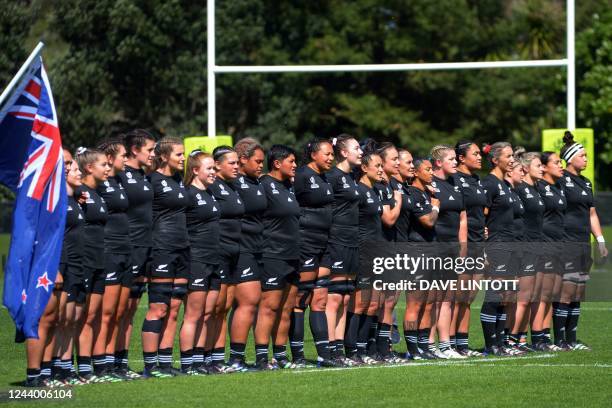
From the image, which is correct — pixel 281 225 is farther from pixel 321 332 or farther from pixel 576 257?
pixel 576 257

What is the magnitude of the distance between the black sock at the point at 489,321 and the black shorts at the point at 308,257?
1939 mm

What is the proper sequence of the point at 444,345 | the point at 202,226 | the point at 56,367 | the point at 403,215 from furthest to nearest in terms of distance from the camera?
the point at 444,345
the point at 403,215
the point at 202,226
the point at 56,367

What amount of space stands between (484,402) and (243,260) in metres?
2.74

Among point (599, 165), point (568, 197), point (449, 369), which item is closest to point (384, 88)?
point (599, 165)

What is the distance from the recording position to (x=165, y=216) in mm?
11844

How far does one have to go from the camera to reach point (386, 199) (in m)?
13.1

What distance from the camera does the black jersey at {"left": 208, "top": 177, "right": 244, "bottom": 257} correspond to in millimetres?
12102

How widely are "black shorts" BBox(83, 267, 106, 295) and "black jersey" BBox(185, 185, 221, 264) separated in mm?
820

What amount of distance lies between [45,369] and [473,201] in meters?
4.52

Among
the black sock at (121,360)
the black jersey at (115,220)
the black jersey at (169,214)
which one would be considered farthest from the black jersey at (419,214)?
the black sock at (121,360)

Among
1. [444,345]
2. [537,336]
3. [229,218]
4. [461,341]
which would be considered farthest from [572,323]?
[229,218]

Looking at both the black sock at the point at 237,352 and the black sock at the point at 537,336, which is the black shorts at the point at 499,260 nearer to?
the black sock at the point at 537,336

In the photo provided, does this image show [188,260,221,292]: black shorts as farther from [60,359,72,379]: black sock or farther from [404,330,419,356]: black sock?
[404,330,419,356]: black sock

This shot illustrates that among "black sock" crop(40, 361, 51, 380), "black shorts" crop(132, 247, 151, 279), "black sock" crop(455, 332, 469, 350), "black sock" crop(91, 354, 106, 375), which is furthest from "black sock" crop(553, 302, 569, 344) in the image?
"black sock" crop(40, 361, 51, 380)
